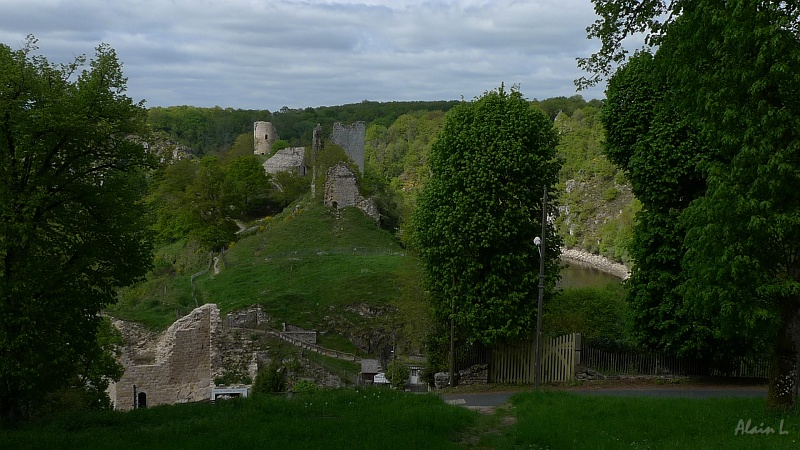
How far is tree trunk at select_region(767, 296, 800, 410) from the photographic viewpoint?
14203 mm

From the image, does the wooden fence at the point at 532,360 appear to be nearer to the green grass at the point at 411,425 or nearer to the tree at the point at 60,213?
the green grass at the point at 411,425

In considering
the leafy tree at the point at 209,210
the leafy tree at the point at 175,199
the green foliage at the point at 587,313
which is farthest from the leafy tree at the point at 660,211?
the leafy tree at the point at 175,199

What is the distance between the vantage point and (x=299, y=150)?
78938mm

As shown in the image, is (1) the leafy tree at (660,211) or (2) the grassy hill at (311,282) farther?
(2) the grassy hill at (311,282)

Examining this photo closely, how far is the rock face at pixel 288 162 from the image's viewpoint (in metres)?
76.3

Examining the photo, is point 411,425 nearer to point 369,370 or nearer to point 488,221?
point 488,221

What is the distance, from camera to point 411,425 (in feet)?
46.4

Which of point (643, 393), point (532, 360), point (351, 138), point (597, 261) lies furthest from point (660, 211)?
point (597, 261)

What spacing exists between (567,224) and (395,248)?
6765 cm

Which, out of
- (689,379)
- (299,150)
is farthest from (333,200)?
(689,379)

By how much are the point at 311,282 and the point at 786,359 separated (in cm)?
3124

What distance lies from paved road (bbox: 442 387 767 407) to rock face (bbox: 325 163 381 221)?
3722cm

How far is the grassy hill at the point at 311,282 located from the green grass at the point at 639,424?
11.5 meters

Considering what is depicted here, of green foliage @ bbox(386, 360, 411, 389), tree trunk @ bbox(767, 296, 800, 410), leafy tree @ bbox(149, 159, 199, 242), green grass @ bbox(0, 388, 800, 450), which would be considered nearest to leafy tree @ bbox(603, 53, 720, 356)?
green grass @ bbox(0, 388, 800, 450)
